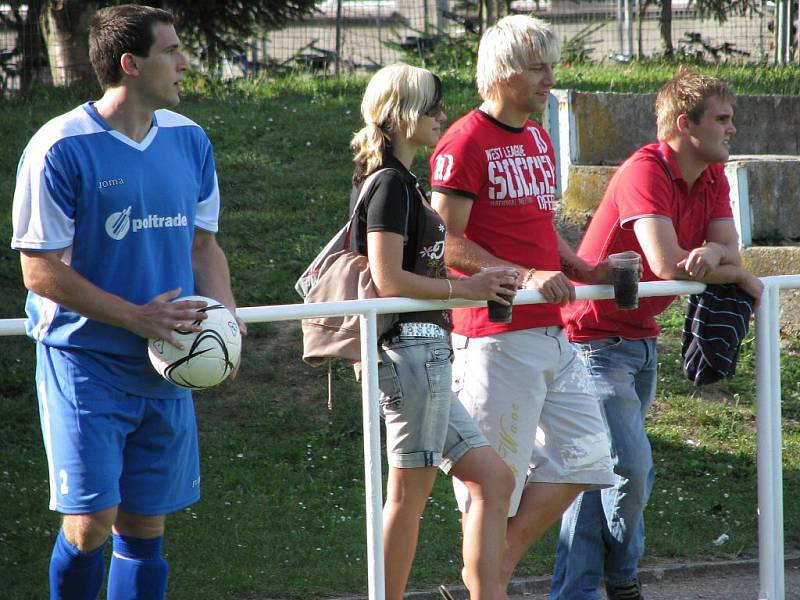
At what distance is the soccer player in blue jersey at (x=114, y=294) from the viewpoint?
3.18 m

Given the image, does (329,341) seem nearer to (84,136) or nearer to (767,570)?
(84,136)

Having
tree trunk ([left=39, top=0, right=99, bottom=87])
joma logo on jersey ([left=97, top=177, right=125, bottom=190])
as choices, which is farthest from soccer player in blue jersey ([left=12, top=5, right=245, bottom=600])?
tree trunk ([left=39, top=0, right=99, bottom=87])

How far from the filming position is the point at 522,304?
3.86 metres

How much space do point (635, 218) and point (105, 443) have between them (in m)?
1.87

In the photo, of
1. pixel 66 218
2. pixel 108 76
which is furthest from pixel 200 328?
pixel 108 76

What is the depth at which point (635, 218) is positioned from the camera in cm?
401

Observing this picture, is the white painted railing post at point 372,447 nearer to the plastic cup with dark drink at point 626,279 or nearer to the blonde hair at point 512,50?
the plastic cup with dark drink at point 626,279

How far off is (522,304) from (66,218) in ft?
4.79

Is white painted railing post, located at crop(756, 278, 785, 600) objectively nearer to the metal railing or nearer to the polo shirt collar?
the metal railing

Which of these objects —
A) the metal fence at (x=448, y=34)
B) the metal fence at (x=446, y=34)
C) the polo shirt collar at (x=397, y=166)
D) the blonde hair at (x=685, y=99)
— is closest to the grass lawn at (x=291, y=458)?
the polo shirt collar at (x=397, y=166)

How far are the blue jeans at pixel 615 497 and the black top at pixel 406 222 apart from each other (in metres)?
0.68

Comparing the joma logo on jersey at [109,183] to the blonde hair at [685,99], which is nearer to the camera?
the joma logo on jersey at [109,183]

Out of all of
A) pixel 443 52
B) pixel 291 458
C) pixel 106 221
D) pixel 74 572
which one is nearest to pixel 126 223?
pixel 106 221

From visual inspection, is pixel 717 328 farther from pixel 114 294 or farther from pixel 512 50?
pixel 114 294
